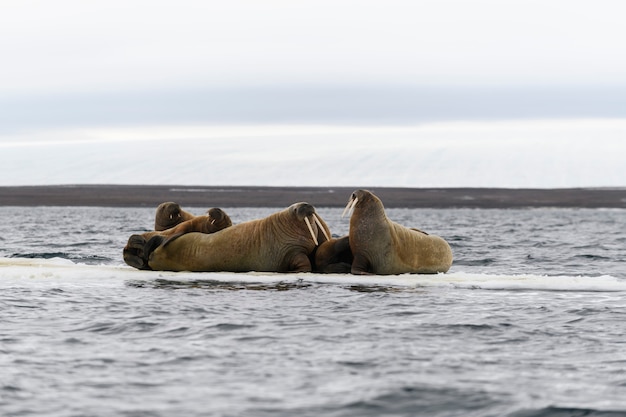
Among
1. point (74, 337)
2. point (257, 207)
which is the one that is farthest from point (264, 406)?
point (257, 207)

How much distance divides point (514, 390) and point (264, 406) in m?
2.05

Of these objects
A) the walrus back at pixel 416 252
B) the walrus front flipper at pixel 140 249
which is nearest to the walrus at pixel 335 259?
the walrus back at pixel 416 252

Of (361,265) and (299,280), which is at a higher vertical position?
(361,265)

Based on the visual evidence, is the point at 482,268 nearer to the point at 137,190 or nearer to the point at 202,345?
the point at 202,345

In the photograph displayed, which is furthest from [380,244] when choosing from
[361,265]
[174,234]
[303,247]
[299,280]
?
[174,234]

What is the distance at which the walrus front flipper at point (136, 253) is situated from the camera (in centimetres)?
1744

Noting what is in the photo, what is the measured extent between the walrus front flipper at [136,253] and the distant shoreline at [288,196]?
94.7 meters

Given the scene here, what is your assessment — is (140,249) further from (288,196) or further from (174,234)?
(288,196)

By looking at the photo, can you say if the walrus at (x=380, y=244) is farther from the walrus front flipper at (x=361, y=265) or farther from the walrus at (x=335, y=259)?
the walrus at (x=335, y=259)

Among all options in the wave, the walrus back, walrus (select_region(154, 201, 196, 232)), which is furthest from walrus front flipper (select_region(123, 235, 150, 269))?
the walrus back

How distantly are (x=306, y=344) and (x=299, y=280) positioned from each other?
534cm

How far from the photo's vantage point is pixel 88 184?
151 meters

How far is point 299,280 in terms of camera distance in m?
15.6

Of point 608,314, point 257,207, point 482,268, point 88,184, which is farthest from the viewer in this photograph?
point 88,184
